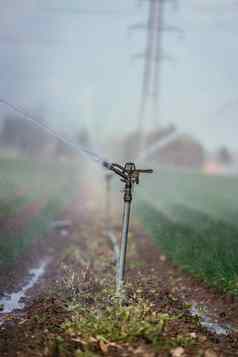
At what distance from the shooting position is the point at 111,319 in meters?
6.84

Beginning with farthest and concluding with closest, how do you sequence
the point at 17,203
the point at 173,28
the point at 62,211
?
the point at 173,28 → the point at 62,211 → the point at 17,203

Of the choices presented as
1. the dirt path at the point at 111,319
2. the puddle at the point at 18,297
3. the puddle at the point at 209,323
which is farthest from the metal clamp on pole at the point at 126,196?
the puddle at the point at 18,297

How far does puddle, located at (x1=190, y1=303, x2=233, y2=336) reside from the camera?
767 centimetres

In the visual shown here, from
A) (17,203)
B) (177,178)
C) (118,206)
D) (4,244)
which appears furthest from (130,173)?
(177,178)

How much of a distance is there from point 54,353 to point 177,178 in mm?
38696

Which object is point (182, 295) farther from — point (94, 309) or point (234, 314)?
point (94, 309)

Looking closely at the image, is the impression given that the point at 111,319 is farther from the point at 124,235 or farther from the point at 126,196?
the point at 126,196

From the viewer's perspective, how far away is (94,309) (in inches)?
289

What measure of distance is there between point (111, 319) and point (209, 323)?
6.48ft

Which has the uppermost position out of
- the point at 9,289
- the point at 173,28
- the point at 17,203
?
the point at 173,28

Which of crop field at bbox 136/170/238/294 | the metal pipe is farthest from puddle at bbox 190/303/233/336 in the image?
the metal pipe

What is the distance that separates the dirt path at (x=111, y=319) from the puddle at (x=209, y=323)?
21cm

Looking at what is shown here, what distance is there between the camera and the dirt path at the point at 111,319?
6285mm

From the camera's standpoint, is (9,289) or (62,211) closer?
(9,289)
